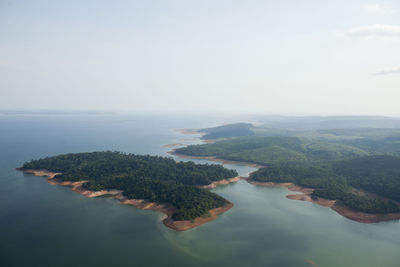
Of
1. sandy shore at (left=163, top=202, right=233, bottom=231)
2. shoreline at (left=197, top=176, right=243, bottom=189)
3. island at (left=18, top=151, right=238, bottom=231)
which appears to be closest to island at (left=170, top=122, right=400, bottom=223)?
shoreline at (left=197, top=176, right=243, bottom=189)

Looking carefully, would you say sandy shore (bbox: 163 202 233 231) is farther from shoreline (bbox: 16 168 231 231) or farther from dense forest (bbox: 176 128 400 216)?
dense forest (bbox: 176 128 400 216)

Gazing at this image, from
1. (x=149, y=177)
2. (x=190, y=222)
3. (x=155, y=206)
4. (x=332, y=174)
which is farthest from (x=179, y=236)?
(x=332, y=174)

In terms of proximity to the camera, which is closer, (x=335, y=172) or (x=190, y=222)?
(x=190, y=222)

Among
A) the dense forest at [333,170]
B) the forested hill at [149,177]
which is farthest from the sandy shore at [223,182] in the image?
the dense forest at [333,170]

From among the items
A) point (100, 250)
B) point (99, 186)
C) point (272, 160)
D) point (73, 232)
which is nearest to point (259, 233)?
point (100, 250)

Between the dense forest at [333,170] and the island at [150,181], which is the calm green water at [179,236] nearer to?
the island at [150,181]

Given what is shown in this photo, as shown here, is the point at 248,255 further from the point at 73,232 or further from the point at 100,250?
the point at 73,232

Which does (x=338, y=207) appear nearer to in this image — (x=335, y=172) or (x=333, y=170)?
(x=335, y=172)
